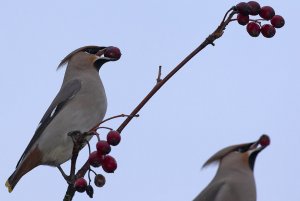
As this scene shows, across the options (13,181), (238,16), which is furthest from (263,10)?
(13,181)

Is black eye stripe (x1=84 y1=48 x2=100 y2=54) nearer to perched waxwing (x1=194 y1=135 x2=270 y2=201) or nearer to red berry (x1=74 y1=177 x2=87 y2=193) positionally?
perched waxwing (x1=194 y1=135 x2=270 y2=201)

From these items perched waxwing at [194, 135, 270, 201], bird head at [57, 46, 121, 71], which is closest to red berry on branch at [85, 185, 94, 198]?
perched waxwing at [194, 135, 270, 201]

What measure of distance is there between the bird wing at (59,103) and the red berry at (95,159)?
2420mm

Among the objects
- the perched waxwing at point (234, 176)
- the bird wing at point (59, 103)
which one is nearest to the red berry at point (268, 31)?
the perched waxwing at point (234, 176)

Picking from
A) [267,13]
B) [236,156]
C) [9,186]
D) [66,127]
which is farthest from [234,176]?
[66,127]

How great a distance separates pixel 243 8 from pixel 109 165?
0.95m

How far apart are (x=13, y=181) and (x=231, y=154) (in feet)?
5.06

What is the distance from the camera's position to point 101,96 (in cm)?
571

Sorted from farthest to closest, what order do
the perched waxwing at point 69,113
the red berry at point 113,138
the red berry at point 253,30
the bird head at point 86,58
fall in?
1. the bird head at point 86,58
2. the perched waxwing at point 69,113
3. the red berry at point 253,30
4. the red berry at point 113,138

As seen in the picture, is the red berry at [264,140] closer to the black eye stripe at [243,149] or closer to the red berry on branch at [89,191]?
the red berry on branch at [89,191]

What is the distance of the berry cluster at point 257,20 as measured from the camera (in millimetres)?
3240

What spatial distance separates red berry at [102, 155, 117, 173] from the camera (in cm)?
313

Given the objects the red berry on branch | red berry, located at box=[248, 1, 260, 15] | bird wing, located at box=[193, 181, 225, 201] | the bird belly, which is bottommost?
the bird belly

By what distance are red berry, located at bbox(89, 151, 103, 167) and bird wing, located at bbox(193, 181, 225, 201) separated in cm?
99
